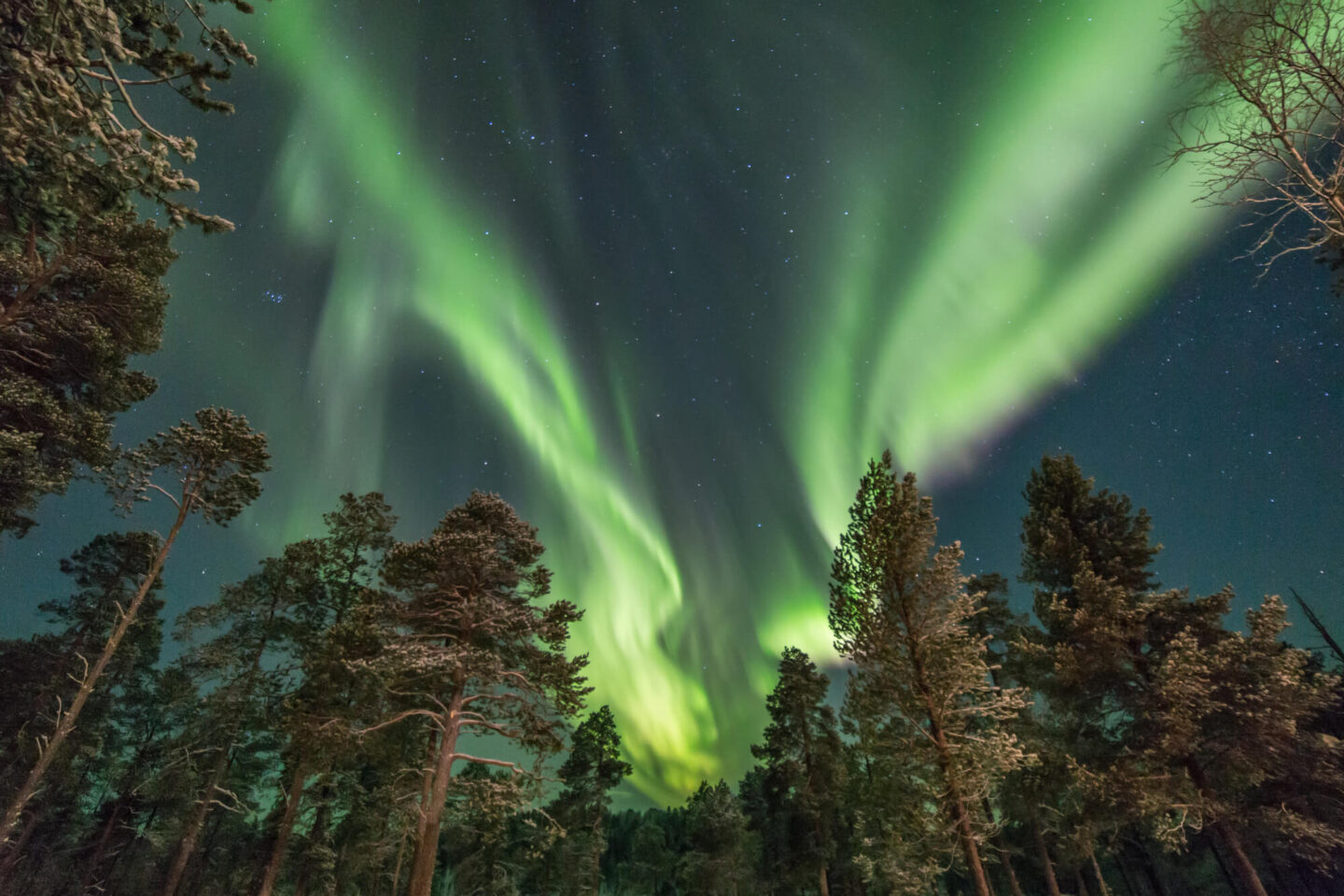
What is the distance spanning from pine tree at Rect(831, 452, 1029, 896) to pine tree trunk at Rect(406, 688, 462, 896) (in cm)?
1080

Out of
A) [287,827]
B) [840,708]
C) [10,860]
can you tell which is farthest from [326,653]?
[10,860]

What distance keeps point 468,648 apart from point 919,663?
1198cm

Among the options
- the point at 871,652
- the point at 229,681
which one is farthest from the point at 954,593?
the point at 229,681

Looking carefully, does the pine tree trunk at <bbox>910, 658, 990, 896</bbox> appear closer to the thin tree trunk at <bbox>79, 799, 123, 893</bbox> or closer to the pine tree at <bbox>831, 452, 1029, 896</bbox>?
the pine tree at <bbox>831, 452, 1029, 896</bbox>

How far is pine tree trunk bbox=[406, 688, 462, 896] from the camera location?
41.0 feet

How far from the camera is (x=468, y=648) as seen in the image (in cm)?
1452

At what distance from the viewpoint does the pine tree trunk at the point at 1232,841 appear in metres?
12.6

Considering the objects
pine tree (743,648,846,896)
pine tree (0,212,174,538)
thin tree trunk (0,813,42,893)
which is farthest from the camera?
pine tree (743,648,846,896)

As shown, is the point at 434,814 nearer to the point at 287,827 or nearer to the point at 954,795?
the point at 287,827

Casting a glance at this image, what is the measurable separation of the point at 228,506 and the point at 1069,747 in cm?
2700

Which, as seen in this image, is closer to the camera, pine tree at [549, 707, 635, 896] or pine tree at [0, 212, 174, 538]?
pine tree at [0, 212, 174, 538]

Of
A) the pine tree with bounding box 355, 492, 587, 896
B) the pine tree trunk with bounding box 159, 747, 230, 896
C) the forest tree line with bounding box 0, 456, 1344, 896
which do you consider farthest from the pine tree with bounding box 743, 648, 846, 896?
the pine tree trunk with bounding box 159, 747, 230, 896

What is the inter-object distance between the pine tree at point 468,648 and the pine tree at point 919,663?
315 inches

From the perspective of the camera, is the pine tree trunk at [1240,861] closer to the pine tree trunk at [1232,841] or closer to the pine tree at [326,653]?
the pine tree trunk at [1232,841]
